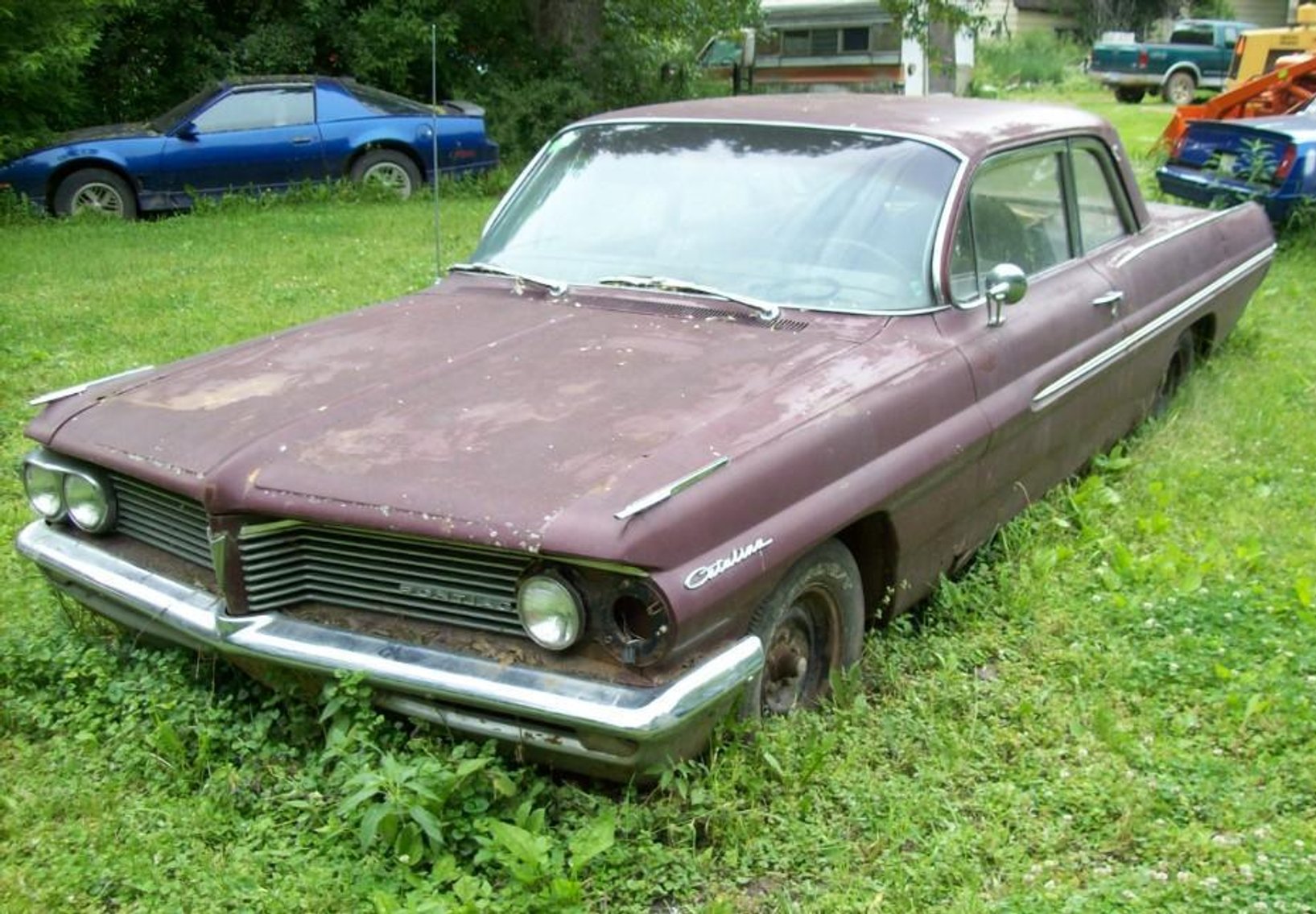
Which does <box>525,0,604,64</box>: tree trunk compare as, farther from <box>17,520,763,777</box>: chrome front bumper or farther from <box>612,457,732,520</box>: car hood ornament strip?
<box>612,457,732,520</box>: car hood ornament strip

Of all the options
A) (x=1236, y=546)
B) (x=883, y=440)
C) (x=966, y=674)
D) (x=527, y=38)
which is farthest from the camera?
(x=527, y=38)

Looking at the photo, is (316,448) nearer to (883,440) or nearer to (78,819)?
(78,819)

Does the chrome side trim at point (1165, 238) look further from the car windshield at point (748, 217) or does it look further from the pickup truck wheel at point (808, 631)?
the pickup truck wheel at point (808, 631)

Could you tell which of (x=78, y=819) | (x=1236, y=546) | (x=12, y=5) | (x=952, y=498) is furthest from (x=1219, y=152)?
(x=12, y=5)

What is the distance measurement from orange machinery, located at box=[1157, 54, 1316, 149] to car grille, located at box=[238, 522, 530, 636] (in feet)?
35.2

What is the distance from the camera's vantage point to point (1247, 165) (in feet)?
31.1

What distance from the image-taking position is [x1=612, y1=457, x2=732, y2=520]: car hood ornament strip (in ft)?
9.03

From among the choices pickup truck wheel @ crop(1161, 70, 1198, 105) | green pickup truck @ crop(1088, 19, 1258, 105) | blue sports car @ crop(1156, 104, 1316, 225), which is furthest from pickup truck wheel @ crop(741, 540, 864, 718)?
pickup truck wheel @ crop(1161, 70, 1198, 105)

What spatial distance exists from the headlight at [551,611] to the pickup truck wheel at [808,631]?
1.67ft

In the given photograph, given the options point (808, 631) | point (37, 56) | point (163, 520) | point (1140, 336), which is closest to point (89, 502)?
point (163, 520)

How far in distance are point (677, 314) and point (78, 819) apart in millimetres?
2123

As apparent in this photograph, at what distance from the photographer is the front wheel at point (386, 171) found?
13.3 meters

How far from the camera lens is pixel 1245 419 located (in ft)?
19.4

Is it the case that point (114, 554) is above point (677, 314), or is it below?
below
